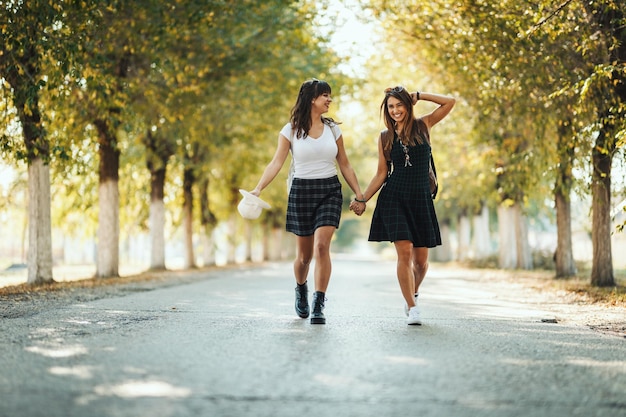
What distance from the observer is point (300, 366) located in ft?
15.3

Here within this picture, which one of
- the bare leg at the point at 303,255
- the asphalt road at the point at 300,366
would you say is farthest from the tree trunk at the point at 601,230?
the bare leg at the point at 303,255

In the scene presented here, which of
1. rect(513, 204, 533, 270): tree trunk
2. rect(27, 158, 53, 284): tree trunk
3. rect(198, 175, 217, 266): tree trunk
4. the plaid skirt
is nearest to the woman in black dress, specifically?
the plaid skirt

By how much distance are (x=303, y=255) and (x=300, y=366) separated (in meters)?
2.61

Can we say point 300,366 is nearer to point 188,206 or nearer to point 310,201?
point 310,201

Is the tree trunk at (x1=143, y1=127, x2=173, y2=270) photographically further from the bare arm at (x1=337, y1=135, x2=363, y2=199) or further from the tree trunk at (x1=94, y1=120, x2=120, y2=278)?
the bare arm at (x1=337, y1=135, x2=363, y2=199)

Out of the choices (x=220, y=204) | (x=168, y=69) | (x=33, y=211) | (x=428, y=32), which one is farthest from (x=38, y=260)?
(x=220, y=204)

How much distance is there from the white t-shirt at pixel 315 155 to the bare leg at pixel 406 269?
0.98 m

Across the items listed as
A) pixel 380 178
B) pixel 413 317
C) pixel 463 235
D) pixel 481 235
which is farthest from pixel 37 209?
pixel 463 235

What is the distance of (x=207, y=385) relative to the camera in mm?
4098

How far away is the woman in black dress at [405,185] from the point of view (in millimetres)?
→ 6969

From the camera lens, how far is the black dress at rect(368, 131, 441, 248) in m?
7.01

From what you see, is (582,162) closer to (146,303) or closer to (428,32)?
(428,32)

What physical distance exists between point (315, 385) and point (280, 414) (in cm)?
65

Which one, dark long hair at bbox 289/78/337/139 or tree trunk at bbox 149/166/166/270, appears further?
tree trunk at bbox 149/166/166/270
